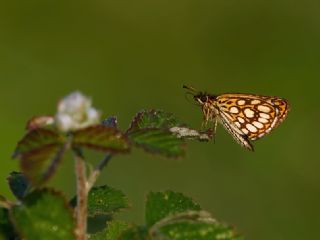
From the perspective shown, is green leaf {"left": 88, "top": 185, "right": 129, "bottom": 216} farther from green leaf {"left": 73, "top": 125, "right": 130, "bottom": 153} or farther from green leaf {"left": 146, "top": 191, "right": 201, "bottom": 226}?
green leaf {"left": 73, "top": 125, "right": 130, "bottom": 153}

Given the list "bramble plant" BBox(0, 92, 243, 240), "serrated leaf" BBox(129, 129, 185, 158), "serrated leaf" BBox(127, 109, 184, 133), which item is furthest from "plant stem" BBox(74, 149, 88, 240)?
"serrated leaf" BBox(127, 109, 184, 133)

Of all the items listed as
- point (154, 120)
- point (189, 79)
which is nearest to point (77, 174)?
point (154, 120)

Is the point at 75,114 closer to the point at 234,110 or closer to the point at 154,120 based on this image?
the point at 154,120

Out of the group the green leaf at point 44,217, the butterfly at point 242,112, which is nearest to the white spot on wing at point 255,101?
the butterfly at point 242,112

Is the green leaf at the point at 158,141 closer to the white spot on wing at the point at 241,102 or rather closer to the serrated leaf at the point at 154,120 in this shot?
the serrated leaf at the point at 154,120

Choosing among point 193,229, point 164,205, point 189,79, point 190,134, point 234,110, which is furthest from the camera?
point 189,79

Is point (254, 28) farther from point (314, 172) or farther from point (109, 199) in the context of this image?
point (109, 199)
